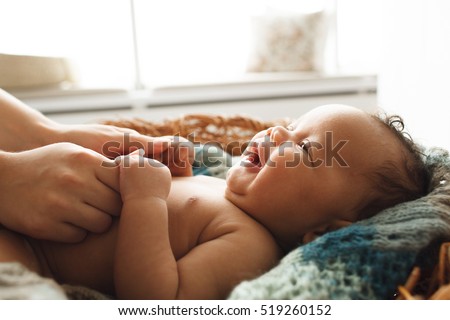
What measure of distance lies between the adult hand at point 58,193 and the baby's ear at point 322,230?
344mm

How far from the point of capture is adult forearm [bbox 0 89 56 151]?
0.98 meters

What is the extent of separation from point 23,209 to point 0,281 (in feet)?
0.56

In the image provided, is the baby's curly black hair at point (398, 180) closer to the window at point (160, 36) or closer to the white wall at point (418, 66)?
the white wall at point (418, 66)

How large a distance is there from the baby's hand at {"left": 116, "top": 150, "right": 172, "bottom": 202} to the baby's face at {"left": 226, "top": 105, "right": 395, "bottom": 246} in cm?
17

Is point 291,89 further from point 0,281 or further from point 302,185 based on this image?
point 0,281

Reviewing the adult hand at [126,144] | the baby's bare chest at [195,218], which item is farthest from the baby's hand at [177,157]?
the baby's bare chest at [195,218]

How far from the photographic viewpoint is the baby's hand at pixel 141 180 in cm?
76

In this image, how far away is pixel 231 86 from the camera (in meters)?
2.34

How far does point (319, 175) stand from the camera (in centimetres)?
86

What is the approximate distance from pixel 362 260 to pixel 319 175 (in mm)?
233

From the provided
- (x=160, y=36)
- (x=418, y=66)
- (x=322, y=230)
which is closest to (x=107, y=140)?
(x=322, y=230)

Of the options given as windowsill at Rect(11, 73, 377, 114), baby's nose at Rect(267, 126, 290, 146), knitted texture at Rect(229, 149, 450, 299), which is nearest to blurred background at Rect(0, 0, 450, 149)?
windowsill at Rect(11, 73, 377, 114)
